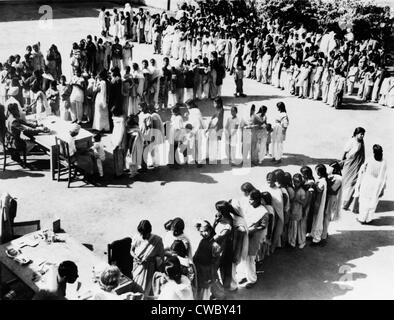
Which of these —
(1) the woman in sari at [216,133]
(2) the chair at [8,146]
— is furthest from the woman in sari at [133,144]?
(2) the chair at [8,146]

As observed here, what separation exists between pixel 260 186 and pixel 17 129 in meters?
5.51

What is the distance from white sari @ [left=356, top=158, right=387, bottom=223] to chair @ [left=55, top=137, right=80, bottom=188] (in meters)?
5.98

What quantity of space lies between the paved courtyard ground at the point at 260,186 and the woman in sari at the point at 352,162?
479 millimetres

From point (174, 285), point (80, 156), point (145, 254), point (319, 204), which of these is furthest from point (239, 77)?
point (174, 285)

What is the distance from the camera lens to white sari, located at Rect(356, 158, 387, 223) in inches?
377

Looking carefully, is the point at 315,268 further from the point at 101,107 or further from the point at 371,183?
the point at 101,107

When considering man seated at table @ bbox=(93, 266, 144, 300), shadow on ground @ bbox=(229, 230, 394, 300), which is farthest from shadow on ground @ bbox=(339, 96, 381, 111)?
man seated at table @ bbox=(93, 266, 144, 300)

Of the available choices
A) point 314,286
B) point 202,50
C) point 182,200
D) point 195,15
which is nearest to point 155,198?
point 182,200

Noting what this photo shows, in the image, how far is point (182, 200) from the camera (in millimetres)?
10227

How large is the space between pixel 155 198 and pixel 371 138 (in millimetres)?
7198

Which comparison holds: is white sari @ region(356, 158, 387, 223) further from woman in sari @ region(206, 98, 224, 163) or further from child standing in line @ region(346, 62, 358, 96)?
child standing in line @ region(346, 62, 358, 96)

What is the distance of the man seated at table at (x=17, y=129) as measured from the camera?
35.7 feet

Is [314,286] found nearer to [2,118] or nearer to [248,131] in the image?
[248,131]

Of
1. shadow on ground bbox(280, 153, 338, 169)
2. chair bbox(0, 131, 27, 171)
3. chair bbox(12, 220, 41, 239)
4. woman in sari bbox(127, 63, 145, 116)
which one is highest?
woman in sari bbox(127, 63, 145, 116)
